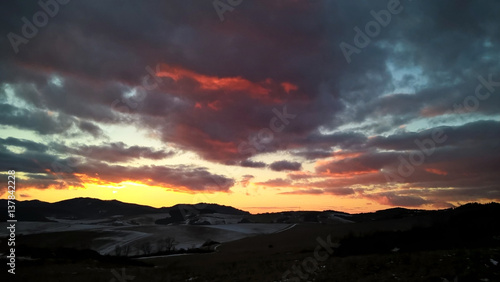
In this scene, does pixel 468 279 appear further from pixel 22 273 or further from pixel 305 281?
pixel 22 273

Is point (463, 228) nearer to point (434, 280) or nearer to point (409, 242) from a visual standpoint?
point (409, 242)

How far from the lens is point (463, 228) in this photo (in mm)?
34438

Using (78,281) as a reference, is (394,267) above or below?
above

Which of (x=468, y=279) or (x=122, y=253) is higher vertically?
(x=468, y=279)

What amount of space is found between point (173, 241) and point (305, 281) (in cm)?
7965

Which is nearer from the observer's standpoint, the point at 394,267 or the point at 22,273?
the point at 394,267

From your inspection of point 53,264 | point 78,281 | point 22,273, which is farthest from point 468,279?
point 53,264

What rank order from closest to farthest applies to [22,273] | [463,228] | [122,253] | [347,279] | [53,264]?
[347,279], [22,273], [463,228], [53,264], [122,253]

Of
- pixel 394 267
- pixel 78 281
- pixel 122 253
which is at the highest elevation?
pixel 394 267

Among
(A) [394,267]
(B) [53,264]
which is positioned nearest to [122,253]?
(B) [53,264]

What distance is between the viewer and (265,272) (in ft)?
93.6

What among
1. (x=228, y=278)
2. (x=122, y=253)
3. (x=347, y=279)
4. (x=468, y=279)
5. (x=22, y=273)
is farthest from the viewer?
(x=122, y=253)

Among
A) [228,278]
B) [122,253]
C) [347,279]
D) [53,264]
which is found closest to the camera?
[347,279]

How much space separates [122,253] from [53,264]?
40.3m
